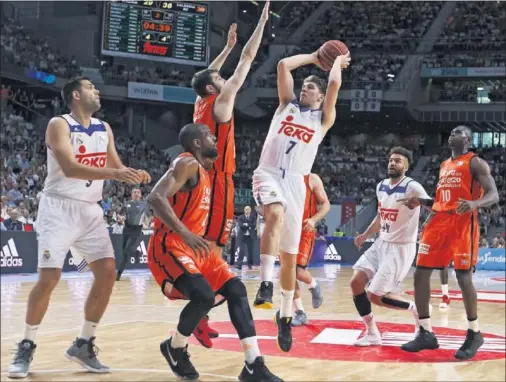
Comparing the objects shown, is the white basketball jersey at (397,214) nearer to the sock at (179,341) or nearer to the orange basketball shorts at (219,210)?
the orange basketball shorts at (219,210)

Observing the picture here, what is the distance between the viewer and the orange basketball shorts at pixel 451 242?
6.54m

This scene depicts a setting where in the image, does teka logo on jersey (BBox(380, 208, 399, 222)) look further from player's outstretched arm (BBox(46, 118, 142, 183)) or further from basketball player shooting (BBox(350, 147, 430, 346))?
player's outstretched arm (BBox(46, 118, 142, 183))

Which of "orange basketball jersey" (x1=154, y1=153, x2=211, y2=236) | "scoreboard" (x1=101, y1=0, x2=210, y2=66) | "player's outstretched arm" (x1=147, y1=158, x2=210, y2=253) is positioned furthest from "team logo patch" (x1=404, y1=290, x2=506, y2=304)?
"scoreboard" (x1=101, y1=0, x2=210, y2=66)

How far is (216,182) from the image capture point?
5859 mm

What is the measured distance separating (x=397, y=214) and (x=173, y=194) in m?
2.78

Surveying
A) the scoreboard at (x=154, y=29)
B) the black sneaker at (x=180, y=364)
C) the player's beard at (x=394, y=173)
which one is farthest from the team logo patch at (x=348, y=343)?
the scoreboard at (x=154, y=29)

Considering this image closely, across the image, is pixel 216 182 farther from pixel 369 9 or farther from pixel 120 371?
pixel 369 9

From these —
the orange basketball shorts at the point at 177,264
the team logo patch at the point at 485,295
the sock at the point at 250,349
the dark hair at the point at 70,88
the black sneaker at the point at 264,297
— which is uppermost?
the dark hair at the point at 70,88

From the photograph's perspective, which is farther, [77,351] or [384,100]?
[384,100]

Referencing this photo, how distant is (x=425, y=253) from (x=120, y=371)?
2.78 m

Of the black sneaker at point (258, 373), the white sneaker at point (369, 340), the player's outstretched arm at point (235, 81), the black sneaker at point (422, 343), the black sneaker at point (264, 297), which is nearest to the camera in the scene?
the black sneaker at point (258, 373)

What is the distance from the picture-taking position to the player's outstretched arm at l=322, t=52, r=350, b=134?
588 centimetres

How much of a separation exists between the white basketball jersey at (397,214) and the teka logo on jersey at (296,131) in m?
1.28

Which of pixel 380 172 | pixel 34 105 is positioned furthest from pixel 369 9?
pixel 34 105
